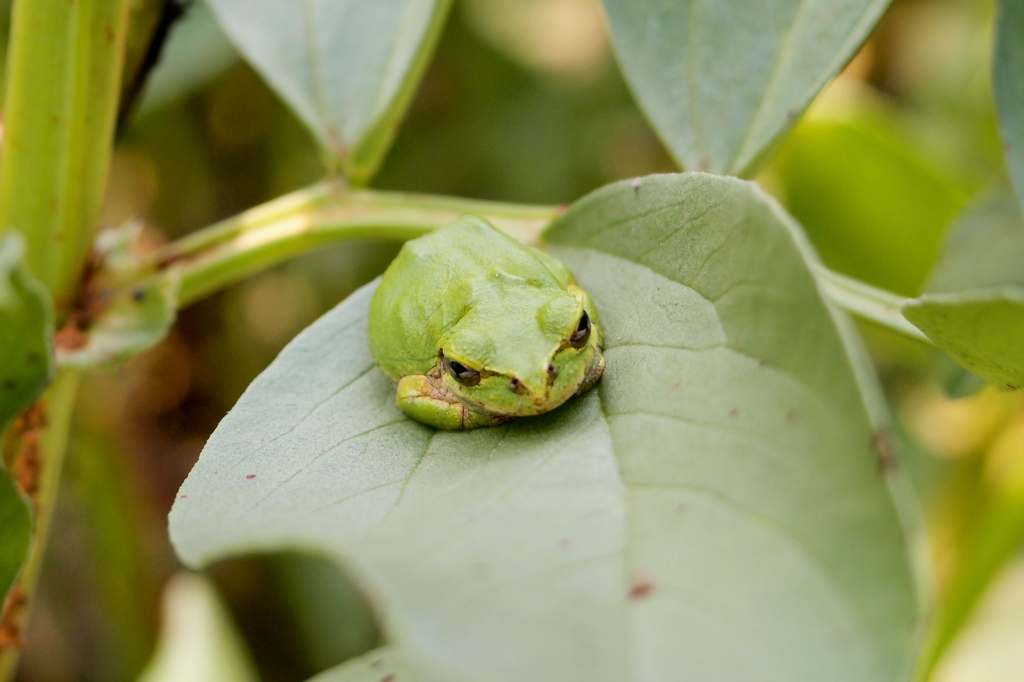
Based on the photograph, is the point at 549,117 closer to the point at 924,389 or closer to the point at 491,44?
the point at 491,44

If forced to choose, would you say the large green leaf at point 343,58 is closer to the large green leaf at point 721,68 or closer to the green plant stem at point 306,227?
the green plant stem at point 306,227

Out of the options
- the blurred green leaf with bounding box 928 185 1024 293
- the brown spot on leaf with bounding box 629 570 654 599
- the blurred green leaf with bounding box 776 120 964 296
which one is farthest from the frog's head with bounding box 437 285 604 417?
the blurred green leaf with bounding box 776 120 964 296

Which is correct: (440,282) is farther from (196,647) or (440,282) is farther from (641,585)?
(196,647)

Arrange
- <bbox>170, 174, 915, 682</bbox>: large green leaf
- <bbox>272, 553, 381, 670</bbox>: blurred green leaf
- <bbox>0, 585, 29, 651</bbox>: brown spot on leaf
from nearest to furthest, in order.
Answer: <bbox>170, 174, 915, 682</bbox>: large green leaf, <bbox>0, 585, 29, 651</bbox>: brown spot on leaf, <bbox>272, 553, 381, 670</bbox>: blurred green leaf

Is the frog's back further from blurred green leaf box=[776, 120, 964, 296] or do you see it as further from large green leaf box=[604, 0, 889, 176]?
blurred green leaf box=[776, 120, 964, 296]

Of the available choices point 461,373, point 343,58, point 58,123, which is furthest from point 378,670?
point 343,58

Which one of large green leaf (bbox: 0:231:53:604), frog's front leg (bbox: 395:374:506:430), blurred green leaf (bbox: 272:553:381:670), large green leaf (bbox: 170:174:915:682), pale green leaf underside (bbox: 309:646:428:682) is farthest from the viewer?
blurred green leaf (bbox: 272:553:381:670)

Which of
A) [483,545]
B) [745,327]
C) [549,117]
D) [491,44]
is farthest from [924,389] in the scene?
[483,545]
